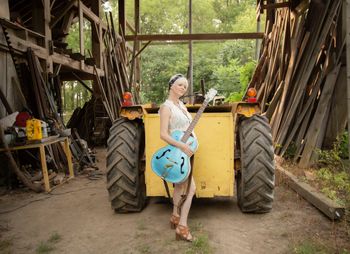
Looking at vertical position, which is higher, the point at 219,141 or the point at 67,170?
the point at 219,141

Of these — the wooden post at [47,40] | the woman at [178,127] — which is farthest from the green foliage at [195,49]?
the woman at [178,127]

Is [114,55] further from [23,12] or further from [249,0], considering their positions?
[249,0]

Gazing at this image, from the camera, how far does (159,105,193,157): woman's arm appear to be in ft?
10.0

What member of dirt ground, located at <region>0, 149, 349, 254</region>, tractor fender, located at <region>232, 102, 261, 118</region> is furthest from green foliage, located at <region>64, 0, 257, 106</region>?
dirt ground, located at <region>0, 149, 349, 254</region>

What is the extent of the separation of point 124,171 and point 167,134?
1.04 m

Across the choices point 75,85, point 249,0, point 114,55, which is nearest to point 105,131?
point 114,55

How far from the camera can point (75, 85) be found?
90.4ft

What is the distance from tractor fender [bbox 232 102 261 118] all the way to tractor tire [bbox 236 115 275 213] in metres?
0.21

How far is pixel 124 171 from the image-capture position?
3916 millimetres

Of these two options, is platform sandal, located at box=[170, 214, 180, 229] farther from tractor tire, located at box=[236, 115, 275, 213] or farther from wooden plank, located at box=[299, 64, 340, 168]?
wooden plank, located at box=[299, 64, 340, 168]

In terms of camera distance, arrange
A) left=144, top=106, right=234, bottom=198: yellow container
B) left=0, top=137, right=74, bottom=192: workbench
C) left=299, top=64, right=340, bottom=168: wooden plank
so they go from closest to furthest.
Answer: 1. left=144, top=106, right=234, bottom=198: yellow container
2. left=0, top=137, right=74, bottom=192: workbench
3. left=299, top=64, right=340, bottom=168: wooden plank

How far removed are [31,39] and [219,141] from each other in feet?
16.7

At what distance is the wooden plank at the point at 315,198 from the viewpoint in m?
3.46

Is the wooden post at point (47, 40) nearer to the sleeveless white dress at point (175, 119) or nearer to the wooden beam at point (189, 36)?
the wooden beam at point (189, 36)
